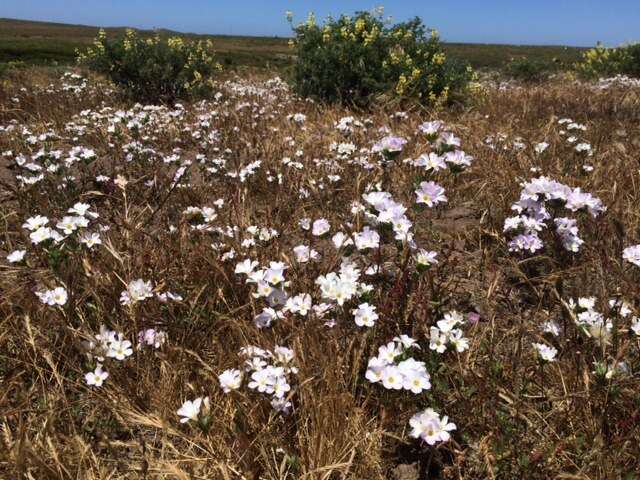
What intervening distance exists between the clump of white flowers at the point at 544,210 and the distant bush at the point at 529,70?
15488 mm

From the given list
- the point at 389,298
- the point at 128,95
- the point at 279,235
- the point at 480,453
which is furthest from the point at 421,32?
the point at 480,453

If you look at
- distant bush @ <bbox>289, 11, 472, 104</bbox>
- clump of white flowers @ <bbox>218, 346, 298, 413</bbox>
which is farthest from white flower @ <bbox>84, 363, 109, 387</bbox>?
distant bush @ <bbox>289, 11, 472, 104</bbox>

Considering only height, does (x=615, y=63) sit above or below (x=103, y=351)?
above

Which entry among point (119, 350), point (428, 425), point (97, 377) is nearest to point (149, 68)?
point (119, 350)

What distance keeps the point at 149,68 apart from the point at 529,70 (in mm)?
13187

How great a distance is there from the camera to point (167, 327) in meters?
2.75

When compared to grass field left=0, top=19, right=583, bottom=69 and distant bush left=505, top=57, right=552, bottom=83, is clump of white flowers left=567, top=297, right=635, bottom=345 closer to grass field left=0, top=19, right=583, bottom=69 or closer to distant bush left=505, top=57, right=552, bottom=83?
grass field left=0, top=19, right=583, bottom=69

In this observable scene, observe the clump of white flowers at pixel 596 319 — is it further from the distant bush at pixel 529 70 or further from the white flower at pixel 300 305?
the distant bush at pixel 529 70

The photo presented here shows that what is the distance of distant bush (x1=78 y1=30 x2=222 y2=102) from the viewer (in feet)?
33.4

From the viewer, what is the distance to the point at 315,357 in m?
2.32

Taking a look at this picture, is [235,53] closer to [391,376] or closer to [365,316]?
[365,316]

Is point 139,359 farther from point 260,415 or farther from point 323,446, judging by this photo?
point 323,446

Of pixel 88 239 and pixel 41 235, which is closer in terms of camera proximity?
pixel 41 235

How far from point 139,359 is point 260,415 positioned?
2.31 ft
